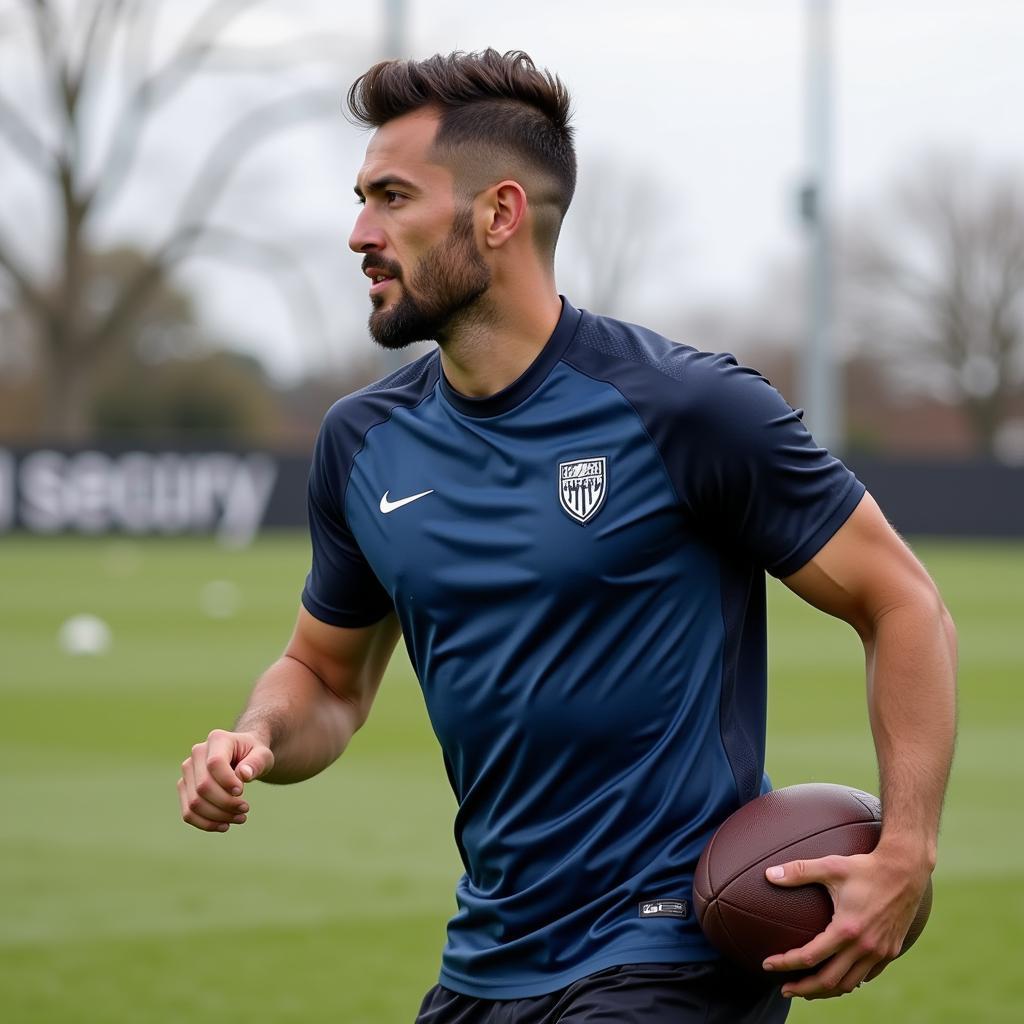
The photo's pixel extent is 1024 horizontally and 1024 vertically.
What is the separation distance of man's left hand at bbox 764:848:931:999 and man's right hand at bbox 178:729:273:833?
1.00 meters

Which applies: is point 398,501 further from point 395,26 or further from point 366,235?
point 395,26

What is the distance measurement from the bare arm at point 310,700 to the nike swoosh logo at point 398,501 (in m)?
0.43

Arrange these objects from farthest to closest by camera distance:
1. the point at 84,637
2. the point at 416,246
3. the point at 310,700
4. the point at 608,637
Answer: the point at 84,637 → the point at 310,700 → the point at 416,246 → the point at 608,637

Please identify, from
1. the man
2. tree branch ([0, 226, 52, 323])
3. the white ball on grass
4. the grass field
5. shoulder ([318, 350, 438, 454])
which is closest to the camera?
the man

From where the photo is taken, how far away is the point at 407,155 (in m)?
3.88

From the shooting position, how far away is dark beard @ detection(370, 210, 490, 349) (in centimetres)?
386

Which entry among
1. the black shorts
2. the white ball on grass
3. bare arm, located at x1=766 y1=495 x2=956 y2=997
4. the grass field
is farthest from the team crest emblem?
the white ball on grass

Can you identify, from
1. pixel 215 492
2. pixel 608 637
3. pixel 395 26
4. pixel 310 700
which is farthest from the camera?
pixel 215 492

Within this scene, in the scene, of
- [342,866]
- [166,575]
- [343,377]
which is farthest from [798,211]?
[342,866]

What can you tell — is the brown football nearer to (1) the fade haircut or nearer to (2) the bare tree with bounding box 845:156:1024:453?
(1) the fade haircut

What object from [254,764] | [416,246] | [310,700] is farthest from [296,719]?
[416,246]

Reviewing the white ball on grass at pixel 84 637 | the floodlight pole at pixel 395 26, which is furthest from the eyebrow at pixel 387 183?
the floodlight pole at pixel 395 26

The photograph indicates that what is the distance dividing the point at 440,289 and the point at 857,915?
1.47m

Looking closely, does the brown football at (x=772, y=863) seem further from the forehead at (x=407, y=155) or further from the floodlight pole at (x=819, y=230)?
the floodlight pole at (x=819, y=230)
